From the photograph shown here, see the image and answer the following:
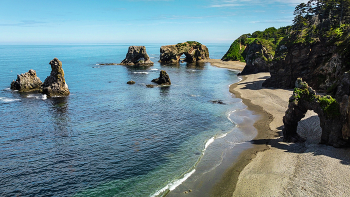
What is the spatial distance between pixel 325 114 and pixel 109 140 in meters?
28.9

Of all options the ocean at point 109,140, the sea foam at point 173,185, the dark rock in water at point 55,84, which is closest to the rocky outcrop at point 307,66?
the ocean at point 109,140

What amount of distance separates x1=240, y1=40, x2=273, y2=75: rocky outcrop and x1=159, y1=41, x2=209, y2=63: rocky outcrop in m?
64.1

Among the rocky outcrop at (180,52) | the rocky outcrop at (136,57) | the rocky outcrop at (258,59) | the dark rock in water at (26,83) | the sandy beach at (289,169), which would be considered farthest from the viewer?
the rocky outcrop at (180,52)

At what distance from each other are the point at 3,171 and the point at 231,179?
25.0 m

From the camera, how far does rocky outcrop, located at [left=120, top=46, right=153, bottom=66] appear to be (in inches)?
5605

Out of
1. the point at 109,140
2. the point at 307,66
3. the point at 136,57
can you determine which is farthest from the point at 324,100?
the point at 136,57

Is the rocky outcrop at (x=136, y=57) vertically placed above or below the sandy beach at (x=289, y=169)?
above

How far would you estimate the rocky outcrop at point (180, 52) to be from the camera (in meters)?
158

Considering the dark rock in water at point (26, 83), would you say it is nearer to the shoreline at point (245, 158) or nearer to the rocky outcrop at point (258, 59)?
the shoreline at point (245, 158)

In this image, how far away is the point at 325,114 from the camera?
27922mm

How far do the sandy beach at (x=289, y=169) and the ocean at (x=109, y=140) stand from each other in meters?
3.41

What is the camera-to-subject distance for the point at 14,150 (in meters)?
30.9

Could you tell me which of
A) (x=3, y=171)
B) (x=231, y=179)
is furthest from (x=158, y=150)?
(x=3, y=171)

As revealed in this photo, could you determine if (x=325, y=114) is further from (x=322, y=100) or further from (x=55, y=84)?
(x=55, y=84)
